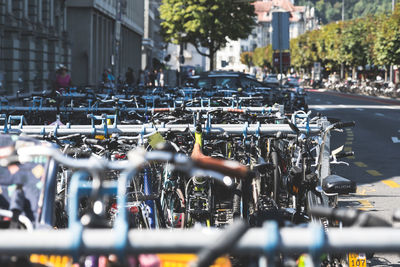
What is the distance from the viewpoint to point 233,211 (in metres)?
6.71

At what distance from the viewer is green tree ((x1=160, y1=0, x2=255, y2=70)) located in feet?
156

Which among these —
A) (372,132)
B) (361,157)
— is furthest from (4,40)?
(361,157)

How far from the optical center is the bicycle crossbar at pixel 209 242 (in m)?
2.29

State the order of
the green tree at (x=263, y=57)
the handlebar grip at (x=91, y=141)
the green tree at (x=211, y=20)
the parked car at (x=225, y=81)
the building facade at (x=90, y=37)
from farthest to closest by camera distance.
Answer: the green tree at (x=263, y=57)
the building facade at (x=90, y=37)
the green tree at (x=211, y=20)
the parked car at (x=225, y=81)
the handlebar grip at (x=91, y=141)

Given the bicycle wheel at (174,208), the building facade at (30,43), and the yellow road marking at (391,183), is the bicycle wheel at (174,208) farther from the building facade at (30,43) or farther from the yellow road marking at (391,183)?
the building facade at (30,43)

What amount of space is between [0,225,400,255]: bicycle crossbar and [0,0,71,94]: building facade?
22359 millimetres

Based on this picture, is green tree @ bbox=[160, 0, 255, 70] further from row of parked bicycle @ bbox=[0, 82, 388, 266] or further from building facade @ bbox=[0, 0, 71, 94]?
row of parked bicycle @ bbox=[0, 82, 388, 266]

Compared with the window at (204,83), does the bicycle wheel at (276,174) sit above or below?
below

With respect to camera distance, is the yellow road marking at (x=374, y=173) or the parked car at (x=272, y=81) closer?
the yellow road marking at (x=374, y=173)

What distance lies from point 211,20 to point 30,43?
54.8 ft

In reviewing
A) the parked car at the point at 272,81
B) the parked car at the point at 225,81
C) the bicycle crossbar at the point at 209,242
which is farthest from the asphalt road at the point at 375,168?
the parked car at the point at 272,81

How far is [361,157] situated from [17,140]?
14.2 m

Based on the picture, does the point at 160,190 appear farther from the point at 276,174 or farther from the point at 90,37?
the point at 90,37

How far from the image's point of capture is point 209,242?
91.0 inches
